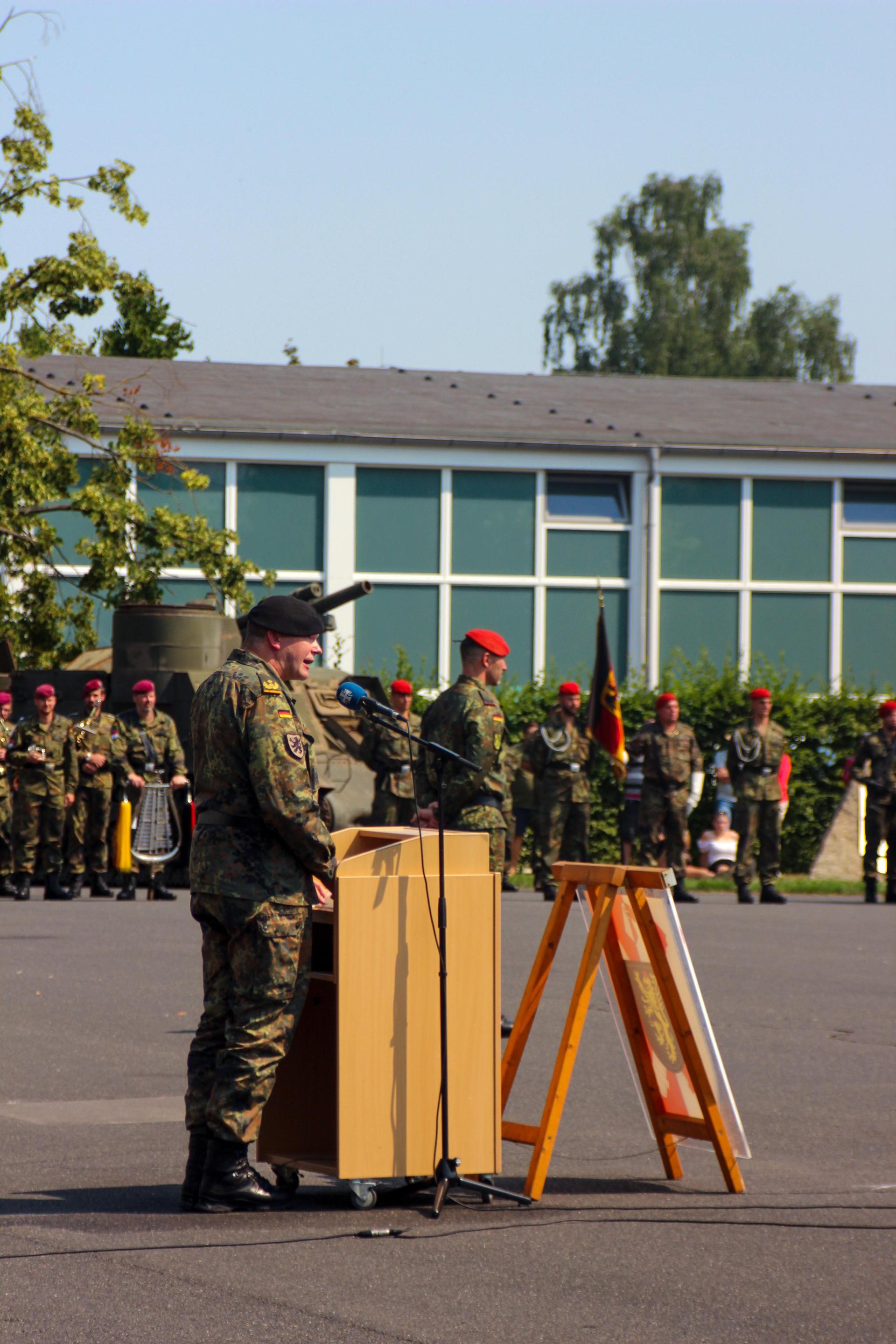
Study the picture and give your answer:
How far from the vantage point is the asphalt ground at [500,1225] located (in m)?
4.94

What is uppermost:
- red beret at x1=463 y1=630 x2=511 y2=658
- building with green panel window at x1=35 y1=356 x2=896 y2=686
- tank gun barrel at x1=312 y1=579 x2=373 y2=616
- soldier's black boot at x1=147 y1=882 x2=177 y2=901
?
building with green panel window at x1=35 y1=356 x2=896 y2=686

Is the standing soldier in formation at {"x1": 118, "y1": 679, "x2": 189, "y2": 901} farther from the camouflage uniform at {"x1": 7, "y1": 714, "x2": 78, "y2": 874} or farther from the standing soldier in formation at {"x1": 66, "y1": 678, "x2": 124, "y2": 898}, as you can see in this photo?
the camouflage uniform at {"x1": 7, "y1": 714, "x2": 78, "y2": 874}

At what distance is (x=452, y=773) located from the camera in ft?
33.0

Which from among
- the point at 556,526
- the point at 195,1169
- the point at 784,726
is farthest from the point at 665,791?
the point at 195,1169

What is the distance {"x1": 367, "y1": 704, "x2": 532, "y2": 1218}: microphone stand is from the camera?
609 centimetres

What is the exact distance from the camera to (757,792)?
21359 mm

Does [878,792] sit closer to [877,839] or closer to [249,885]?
[877,839]

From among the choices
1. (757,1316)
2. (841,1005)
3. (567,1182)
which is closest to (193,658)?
(841,1005)

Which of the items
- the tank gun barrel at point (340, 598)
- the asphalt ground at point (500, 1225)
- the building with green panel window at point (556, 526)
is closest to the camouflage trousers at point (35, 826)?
the tank gun barrel at point (340, 598)

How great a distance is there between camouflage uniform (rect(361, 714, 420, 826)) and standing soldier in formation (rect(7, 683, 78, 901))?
3.07m

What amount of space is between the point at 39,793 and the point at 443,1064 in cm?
1354

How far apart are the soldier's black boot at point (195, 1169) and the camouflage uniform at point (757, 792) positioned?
15.4m

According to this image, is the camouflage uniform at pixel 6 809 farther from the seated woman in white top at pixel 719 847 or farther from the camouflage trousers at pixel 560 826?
the seated woman in white top at pixel 719 847

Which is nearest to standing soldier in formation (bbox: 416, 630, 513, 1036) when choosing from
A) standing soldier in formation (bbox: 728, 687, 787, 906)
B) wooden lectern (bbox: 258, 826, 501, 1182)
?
wooden lectern (bbox: 258, 826, 501, 1182)
